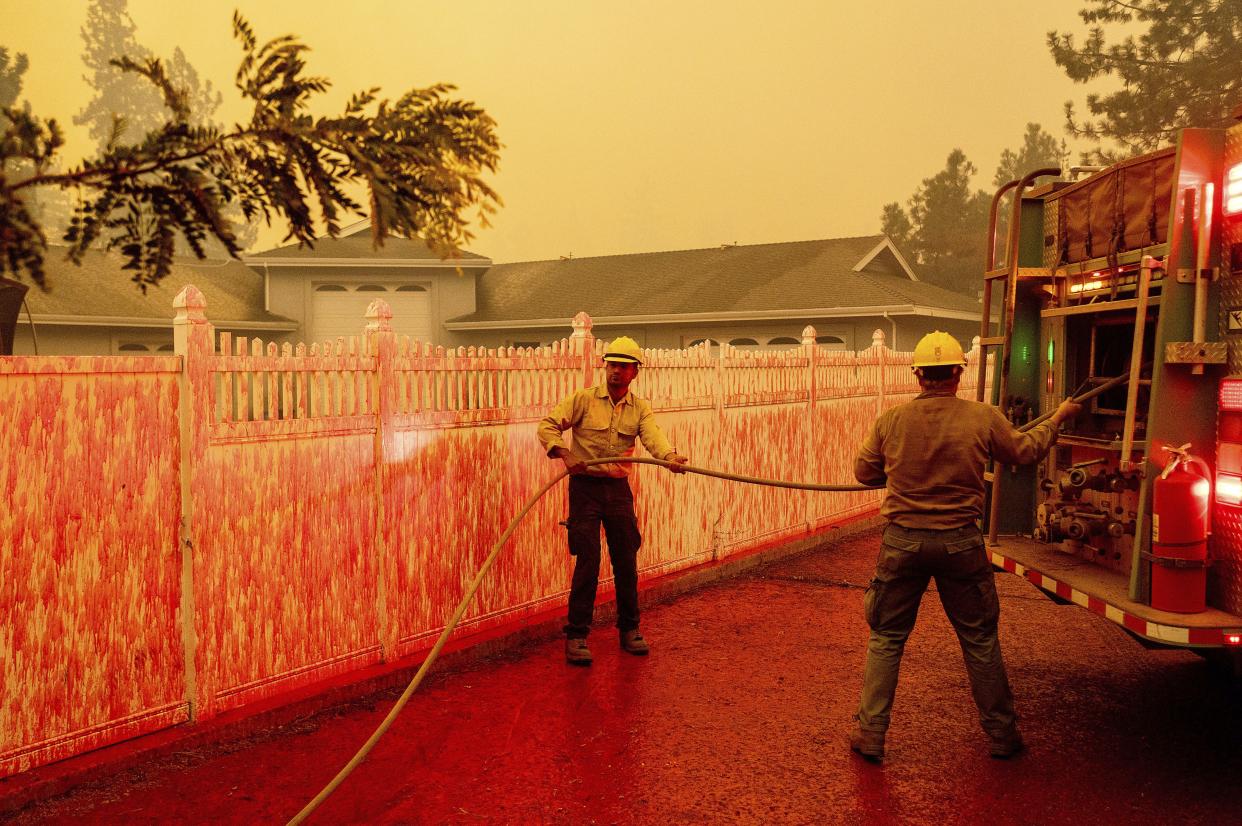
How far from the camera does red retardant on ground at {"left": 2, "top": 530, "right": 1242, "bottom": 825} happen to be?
191 inches

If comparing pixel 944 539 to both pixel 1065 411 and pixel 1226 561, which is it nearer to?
pixel 1065 411

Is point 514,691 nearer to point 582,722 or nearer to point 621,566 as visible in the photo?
point 582,722

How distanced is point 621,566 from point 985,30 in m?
161

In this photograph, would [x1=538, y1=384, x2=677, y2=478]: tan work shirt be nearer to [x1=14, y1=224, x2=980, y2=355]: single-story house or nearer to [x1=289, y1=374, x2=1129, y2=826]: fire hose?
[x1=289, y1=374, x2=1129, y2=826]: fire hose

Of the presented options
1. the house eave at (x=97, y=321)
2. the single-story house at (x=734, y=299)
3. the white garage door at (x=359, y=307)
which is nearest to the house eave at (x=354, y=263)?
the white garage door at (x=359, y=307)

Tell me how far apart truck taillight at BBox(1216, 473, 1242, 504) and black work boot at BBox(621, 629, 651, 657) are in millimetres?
3878

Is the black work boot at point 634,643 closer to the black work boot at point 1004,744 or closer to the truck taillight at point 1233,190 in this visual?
the black work boot at point 1004,744

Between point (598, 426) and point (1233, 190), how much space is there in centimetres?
406

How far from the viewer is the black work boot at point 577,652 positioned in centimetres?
725

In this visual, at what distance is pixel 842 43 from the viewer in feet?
616

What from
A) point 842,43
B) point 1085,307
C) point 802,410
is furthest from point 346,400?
point 842,43

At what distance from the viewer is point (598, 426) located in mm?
7434

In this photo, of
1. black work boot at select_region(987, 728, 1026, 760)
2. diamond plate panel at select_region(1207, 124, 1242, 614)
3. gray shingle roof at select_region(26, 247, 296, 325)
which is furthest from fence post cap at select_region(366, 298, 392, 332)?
gray shingle roof at select_region(26, 247, 296, 325)

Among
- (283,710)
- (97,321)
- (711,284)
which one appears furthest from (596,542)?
(711,284)
